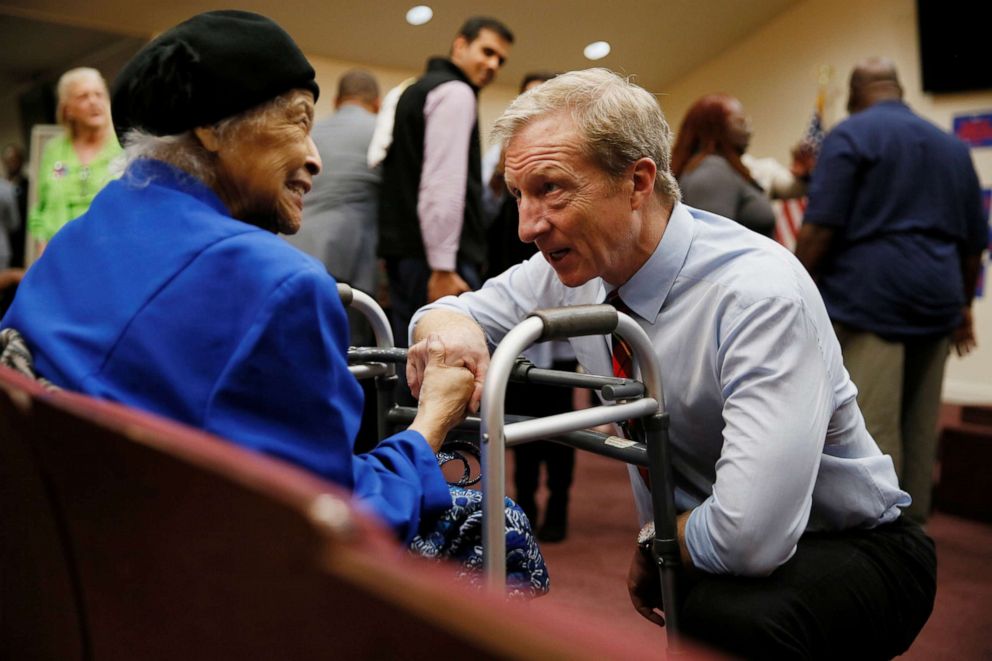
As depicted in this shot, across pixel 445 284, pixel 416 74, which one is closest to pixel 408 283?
pixel 445 284

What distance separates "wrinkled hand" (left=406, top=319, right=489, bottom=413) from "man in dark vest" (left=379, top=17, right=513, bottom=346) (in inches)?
52.7

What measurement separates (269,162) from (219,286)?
0.25 m

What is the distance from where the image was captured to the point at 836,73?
6695mm

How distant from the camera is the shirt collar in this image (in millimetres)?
1382

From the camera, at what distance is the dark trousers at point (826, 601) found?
3.91ft

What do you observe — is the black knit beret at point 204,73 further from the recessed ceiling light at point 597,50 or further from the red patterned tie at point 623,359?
the recessed ceiling light at point 597,50

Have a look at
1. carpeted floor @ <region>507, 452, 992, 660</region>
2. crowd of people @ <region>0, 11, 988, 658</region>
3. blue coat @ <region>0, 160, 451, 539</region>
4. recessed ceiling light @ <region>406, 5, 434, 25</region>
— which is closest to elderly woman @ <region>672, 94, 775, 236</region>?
recessed ceiling light @ <region>406, 5, 434, 25</region>

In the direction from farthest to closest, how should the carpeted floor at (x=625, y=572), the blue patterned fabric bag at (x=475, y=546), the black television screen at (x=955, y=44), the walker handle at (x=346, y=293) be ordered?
the black television screen at (x=955, y=44) < the carpeted floor at (x=625, y=572) < the walker handle at (x=346, y=293) < the blue patterned fabric bag at (x=475, y=546)

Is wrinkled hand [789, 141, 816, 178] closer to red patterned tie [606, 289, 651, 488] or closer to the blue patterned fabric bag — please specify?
red patterned tie [606, 289, 651, 488]

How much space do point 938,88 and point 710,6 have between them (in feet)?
9.51

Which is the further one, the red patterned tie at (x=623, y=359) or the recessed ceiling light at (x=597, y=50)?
the recessed ceiling light at (x=597, y=50)

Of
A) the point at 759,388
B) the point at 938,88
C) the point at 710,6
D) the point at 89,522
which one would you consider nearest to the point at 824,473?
the point at 759,388

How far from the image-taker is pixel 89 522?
0.72m

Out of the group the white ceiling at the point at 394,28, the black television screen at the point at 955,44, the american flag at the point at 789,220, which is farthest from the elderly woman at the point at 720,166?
the black television screen at the point at 955,44
